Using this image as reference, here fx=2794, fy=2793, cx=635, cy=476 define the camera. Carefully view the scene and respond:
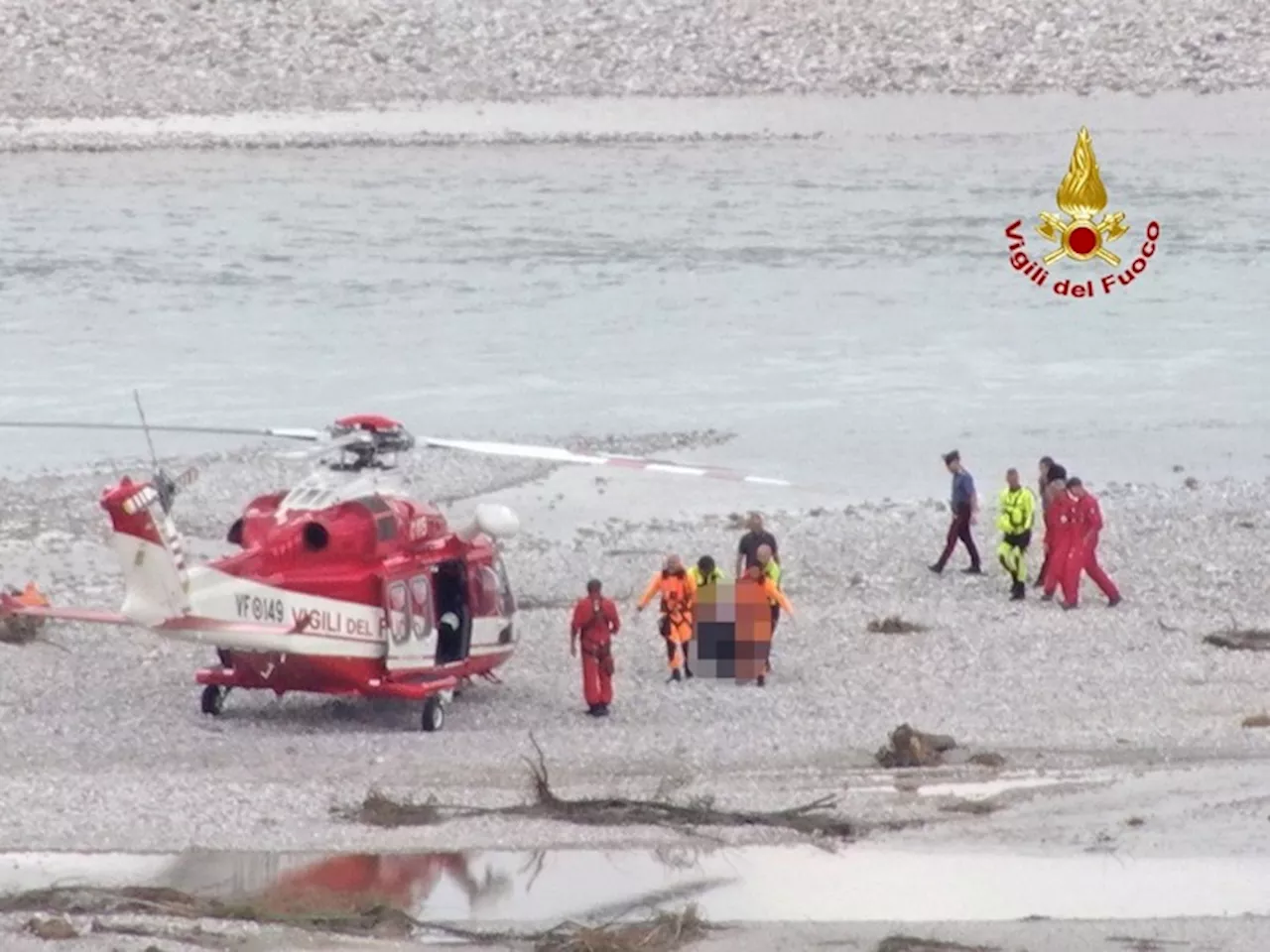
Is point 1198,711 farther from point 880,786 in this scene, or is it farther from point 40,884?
point 40,884

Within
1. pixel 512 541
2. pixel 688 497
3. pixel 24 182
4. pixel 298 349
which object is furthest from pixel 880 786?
pixel 24 182

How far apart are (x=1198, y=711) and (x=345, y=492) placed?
244 inches

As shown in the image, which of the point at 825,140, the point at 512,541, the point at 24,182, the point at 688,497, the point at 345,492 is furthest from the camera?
the point at 825,140

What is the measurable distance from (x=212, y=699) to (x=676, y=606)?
3.40m

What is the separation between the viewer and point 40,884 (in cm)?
1477

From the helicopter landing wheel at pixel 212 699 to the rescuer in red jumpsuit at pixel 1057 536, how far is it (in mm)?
7219

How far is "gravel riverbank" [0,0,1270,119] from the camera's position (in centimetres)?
6919

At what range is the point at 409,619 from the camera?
19.2m

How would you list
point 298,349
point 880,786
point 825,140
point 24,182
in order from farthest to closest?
point 825,140 → point 24,182 → point 298,349 → point 880,786

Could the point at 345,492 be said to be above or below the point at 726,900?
above

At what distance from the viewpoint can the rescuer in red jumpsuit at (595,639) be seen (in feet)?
63.4

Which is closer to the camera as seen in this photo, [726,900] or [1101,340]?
[726,900]

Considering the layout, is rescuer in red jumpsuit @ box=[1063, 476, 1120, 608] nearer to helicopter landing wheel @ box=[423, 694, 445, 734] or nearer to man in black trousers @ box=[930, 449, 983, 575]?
man in black trousers @ box=[930, 449, 983, 575]

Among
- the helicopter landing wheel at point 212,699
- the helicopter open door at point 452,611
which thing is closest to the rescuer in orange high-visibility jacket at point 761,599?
the helicopter open door at point 452,611
